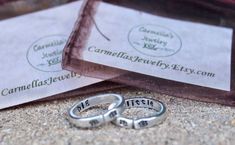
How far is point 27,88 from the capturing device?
64 cm

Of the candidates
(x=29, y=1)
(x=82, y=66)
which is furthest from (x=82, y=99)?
(x=29, y=1)

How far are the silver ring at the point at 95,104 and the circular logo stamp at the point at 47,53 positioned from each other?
84 mm

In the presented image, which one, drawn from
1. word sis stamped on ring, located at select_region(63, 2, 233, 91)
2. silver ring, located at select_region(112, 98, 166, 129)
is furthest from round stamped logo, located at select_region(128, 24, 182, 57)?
silver ring, located at select_region(112, 98, 166, 129)

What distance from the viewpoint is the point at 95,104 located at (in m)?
0.61

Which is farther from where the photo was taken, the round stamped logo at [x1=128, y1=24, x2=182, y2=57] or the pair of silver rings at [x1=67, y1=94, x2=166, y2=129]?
the round stamped logo at [x1=128, y1=24, x2=182, y2=57]

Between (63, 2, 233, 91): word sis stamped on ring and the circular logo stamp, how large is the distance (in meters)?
0.03

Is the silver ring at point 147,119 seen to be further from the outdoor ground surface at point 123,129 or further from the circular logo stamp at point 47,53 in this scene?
the circular logo stamp at point 47,53

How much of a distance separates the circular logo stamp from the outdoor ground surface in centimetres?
6

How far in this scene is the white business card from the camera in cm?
65

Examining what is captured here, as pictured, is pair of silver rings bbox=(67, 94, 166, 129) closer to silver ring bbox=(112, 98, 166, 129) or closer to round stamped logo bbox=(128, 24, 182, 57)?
silver ring bbox=(112, 98, 166, 129)

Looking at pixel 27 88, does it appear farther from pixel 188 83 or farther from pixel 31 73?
pixel 188 83

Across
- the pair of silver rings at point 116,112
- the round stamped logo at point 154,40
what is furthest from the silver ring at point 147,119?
the round stamped logo at point 154,40

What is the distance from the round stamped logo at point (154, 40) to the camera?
0.69 meters

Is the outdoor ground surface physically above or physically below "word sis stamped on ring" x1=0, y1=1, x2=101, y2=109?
below
